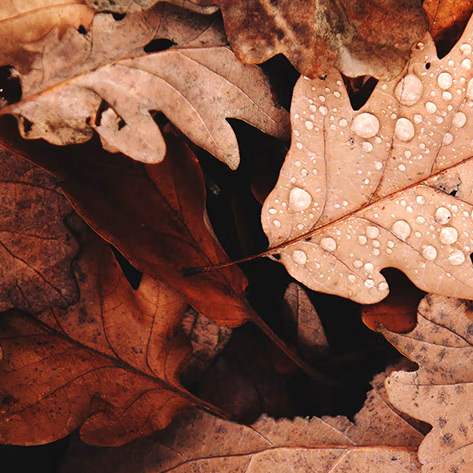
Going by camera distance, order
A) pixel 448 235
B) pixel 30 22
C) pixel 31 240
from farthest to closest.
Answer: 1. pixel 31 240
2. pixel 448 235
3. pixel 30 22

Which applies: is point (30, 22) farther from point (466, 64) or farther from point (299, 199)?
point (466, 64)

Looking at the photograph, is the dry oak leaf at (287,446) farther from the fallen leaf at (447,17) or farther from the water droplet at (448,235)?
the fallen leaf at (447,17)

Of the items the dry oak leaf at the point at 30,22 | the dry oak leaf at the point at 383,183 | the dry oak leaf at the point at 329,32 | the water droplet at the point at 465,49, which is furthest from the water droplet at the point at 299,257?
the dry oak leaf at the point at 30,22

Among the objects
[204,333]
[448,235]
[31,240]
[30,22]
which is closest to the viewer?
[30,22]

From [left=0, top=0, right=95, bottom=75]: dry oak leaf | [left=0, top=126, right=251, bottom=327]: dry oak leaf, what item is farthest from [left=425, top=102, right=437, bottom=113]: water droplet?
[left=0, top=0, right=95, bottom=75]: dry oak leaf

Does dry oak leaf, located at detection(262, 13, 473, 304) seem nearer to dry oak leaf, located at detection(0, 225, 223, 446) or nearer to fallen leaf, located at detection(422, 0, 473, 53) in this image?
fallen leaf, located at detection(422, 0, 473, 53)

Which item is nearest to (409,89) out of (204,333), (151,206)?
(151,206)

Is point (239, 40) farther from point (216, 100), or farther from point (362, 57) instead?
point (362, 57)
